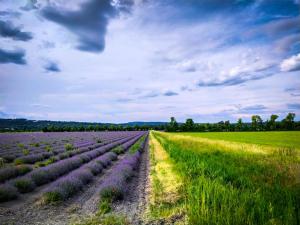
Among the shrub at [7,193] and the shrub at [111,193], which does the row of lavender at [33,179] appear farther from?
the shrub at [111,193]

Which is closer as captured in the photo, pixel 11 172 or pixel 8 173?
pixel 8 173

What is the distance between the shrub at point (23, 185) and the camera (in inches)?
340

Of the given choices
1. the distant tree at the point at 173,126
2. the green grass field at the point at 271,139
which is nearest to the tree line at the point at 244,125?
the distant tree at the point at 173,126

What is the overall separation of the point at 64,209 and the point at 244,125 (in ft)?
404

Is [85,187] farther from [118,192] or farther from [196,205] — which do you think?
[196,205]

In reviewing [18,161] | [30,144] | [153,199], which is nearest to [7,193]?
[153,199]

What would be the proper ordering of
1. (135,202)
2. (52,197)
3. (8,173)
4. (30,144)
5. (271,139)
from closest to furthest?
(52,197)
(135,202)
(8,173)
(30,144)
(271,139)

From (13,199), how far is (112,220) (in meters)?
3.93

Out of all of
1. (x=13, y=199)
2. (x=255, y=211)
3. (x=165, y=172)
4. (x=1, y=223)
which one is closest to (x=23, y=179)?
(x=13, y=199)

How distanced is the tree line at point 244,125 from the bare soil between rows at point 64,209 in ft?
356

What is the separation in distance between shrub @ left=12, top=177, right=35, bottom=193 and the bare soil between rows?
25 centimetres

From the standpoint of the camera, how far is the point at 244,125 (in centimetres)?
12019

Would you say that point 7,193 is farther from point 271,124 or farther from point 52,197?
point 271,124

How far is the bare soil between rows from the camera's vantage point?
19.7ft
